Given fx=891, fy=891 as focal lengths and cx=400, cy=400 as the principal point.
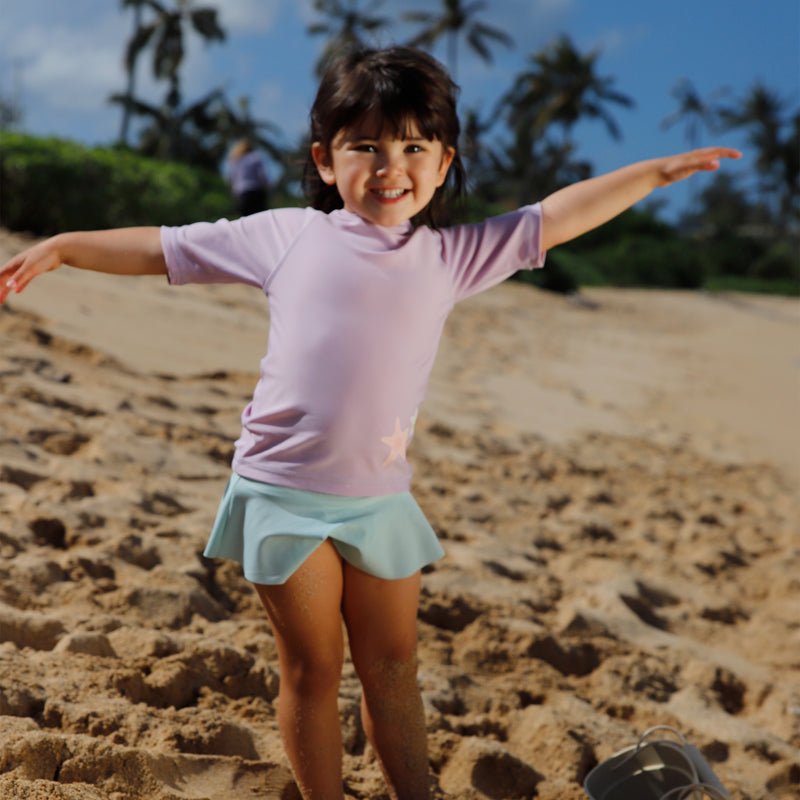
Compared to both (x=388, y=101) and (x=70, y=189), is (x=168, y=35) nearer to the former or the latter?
(x=70, y=189)

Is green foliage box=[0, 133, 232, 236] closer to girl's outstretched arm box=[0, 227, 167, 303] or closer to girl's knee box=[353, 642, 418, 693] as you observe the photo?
girl's outstretched arm box=[0, 227, 167, 303]

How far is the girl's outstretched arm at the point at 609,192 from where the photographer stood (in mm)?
1743

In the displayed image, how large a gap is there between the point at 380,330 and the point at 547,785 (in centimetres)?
125

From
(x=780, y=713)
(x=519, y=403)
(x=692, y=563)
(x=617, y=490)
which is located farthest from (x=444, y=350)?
(x=780, y=713)

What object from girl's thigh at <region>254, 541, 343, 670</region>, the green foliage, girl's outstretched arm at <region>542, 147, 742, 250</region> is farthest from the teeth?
the green foliage

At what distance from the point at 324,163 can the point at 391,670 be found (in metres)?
0.99

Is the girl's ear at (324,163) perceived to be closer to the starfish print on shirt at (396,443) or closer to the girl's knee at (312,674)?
the starfish print on shirt at (396,443)

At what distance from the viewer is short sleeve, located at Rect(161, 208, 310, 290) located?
1.70m

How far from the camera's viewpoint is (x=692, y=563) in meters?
4.02

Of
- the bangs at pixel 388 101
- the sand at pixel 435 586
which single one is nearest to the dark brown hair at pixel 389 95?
the bangs at pixel 388 101

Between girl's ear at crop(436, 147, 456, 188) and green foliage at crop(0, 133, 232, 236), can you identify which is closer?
girl's ear at crop(436, 147, 456, 188)

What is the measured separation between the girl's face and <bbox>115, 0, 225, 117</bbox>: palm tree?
94.7 feet

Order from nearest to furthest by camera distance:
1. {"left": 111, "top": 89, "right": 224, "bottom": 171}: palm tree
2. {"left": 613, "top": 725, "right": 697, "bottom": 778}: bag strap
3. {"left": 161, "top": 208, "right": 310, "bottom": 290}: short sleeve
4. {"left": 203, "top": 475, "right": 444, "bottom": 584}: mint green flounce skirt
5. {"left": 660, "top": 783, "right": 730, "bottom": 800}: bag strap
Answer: {"left": 203, "top": 475, "right": 444, "bottom": 584}: mint green flounce skirt → {"left": 161, "top": 208, "right": 310, "bottom": 290}: short sleeve → {"left": 660, "top": 783, "right": 730, "bottom": 800}: bag strap → {"left": 613, "top": 725, "right": 697, "bottom": 778}: bag strap → {"left": 111, "top": 89, "right": 224, "bottom": 171}: palm tree

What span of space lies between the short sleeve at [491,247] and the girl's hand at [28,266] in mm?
743
